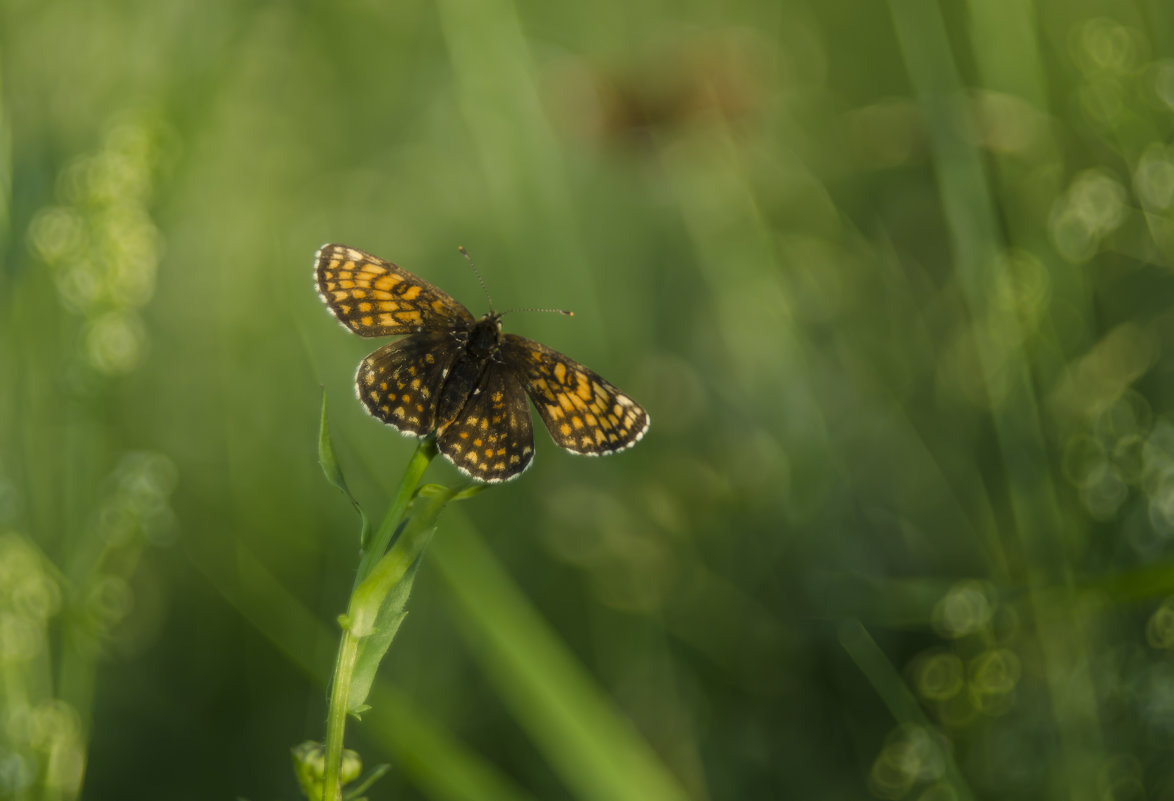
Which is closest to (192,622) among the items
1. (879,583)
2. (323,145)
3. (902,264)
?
(879,583)

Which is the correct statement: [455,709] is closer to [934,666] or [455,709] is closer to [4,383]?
[934,666]

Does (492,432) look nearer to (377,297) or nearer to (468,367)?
(468,367)

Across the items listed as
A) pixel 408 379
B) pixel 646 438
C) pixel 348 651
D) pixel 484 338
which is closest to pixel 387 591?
pixel 348 651

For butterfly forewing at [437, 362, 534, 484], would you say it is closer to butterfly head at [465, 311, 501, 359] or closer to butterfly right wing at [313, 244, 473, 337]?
butterfly head at [465, 311, 501, 359]

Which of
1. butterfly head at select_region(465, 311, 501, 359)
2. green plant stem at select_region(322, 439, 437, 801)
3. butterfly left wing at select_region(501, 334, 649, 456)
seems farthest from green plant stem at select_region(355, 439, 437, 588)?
butterfly head at select_region(465, 311, 501, 359)

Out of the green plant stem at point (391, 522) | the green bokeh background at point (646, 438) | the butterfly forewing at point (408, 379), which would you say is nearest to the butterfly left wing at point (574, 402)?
the butterfly forewing at point (408, 379)
